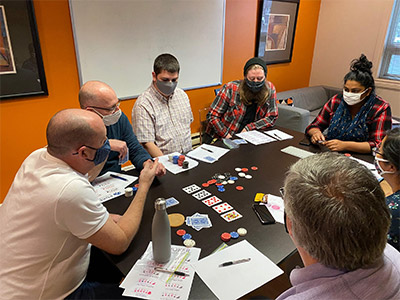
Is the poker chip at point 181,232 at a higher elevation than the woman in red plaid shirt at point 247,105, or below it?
below

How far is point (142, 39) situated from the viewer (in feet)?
9.41

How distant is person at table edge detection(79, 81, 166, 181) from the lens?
1670 millimetres

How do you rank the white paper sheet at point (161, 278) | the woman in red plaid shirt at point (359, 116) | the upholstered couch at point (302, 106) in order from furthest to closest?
→ 1. the upholstered couch at point (302, 106)
2. the woman in red plaid shirt at point (359, 116)
3. the white paper sheet at point (161, 278)

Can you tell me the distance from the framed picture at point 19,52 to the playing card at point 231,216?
6.67 feet

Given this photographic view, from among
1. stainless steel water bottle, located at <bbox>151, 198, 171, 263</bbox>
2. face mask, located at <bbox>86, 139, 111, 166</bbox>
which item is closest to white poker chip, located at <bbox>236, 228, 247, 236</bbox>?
stainless steel water bottle, located at <bbox>151, 198, 171, 263</bbox>

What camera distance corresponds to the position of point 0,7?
2.04 metres

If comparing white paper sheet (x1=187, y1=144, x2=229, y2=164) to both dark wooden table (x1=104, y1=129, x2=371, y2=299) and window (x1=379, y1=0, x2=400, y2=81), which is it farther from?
window (x1=379, y1=0, x2=400, y2=81)

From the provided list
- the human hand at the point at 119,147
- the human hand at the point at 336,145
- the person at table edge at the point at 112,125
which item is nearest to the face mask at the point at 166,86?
the person at table edge at the point at 112,125

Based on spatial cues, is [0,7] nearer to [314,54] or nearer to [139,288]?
[139,288]

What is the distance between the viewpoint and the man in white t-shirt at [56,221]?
3.30 feet

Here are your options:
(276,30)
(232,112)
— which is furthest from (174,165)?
(276,30)

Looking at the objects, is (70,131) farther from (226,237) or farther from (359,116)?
Answer: (359,116)

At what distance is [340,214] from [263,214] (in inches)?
29.2

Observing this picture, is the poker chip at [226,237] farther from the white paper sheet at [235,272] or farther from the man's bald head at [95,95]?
the man's bald head at [95,95]
